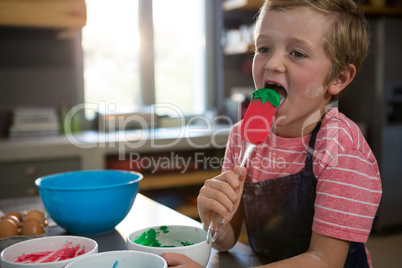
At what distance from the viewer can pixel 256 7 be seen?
3309 mm

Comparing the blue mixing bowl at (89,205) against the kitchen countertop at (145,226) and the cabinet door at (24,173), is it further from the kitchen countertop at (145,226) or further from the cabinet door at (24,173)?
the cabinet door at (24,173)

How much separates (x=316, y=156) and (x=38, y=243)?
0.59 metres

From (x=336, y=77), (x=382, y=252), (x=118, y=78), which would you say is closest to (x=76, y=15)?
(x=118, y=78)

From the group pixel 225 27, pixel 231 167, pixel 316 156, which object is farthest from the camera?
pixel 225 27

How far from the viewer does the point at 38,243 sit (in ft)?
2.44

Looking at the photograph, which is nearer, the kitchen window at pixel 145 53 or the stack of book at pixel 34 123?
the stack of book at pixel 34 123

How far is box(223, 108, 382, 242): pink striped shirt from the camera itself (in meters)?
0.81

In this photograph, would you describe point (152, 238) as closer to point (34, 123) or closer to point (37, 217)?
point (37, 217)

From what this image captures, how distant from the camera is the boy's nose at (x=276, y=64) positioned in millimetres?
929

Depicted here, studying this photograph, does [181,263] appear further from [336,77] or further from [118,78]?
[118,78]

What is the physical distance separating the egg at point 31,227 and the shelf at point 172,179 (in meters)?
1.84

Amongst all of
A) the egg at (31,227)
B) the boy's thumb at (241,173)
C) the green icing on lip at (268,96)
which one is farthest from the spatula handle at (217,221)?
the egg at (31,227)

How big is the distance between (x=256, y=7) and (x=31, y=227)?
9.24ft

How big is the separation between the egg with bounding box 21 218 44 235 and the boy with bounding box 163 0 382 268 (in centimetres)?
34
